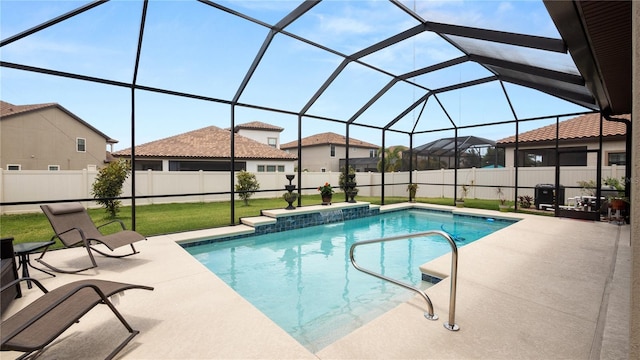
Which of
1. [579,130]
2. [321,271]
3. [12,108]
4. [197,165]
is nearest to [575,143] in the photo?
[579,130]

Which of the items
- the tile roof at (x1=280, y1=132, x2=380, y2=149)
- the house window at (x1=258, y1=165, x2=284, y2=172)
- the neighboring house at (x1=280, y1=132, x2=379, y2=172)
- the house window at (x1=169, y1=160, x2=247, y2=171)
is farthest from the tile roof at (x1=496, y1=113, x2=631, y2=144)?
the house window at (x1=169, y1=160, x2=247, y2=171)

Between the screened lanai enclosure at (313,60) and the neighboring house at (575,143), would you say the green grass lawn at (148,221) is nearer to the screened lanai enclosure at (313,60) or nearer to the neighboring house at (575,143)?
the screened lanai enclosure at (313,60)

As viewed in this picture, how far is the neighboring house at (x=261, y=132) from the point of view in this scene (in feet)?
71.1

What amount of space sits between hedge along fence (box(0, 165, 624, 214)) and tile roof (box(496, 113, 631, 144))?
5.37 feet

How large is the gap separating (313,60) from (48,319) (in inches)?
246

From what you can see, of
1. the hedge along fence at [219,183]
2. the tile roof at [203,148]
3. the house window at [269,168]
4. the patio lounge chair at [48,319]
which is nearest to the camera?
the patio lounge chair at [48,319]

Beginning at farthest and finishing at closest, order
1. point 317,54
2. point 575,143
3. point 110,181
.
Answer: point 575,143, point 110,181, point 317,54

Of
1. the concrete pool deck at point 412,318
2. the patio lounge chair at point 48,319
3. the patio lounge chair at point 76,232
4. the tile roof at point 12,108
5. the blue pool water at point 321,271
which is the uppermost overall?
the tile roof at point 12,108

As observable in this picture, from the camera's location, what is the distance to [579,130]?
11734 mm

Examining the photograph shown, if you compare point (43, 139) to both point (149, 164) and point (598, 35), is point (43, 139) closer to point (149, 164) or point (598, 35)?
point (149, 164)

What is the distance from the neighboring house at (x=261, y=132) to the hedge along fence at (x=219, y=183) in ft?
21.8

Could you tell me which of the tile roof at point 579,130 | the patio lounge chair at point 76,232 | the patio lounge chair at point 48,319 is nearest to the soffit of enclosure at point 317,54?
the patio lounge chair at point 76,232

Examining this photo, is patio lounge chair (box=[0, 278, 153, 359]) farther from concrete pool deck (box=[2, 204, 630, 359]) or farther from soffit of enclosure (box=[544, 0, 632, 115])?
soffit of enclosure (box=[544, 0, 632, 115])

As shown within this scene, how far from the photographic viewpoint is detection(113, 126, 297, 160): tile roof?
1527 centimetres
